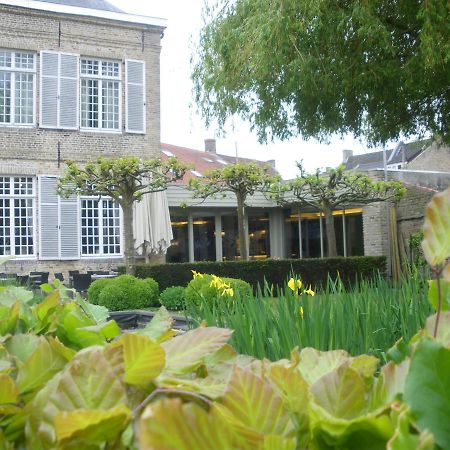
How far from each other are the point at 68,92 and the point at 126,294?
8.58 m

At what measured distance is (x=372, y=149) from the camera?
11109 millimetres

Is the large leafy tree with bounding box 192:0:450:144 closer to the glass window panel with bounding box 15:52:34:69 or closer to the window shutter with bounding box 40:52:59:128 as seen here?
the window shutter with bounding box 40:52:59:128

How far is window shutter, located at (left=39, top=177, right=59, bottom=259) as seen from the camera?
1574cm

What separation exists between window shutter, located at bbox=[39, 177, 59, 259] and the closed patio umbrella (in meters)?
2.30

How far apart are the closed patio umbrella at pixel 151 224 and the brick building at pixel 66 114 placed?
1.68 meters

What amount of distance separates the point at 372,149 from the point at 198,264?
3.93 metres

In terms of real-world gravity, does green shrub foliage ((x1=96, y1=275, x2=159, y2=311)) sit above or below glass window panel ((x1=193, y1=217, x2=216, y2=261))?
below

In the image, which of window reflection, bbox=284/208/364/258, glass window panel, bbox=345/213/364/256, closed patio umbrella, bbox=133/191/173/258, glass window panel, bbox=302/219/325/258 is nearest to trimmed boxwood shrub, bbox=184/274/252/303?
closed patio umbrella, bbox=133/191/173/258

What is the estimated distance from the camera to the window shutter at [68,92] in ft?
53.5

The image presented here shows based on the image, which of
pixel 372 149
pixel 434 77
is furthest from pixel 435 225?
pixel 372 149

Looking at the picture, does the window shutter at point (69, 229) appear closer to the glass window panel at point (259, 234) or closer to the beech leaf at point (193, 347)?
the glass window panel at point (259, 234)

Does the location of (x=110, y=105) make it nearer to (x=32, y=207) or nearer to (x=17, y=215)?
(x=32, y=207)

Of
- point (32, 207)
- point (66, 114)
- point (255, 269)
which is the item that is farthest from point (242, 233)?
point (66, 114)

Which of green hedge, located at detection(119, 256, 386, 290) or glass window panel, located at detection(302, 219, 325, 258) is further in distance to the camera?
glass window panel, located at detection(302, 219, 325, 258)
